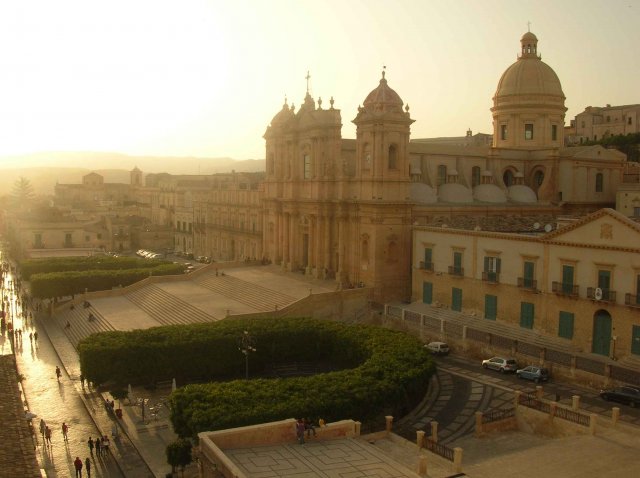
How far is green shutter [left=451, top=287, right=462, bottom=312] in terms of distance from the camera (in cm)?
4191

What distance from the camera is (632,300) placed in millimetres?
31688

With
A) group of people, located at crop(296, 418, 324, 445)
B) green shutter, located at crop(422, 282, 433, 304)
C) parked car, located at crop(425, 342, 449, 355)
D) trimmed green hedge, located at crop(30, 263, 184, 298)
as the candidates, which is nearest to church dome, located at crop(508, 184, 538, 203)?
green shutter, located at crop(422, 282, 433, 304)

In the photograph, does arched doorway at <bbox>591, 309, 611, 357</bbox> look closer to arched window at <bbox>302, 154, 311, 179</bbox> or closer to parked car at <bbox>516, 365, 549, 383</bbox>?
parked car at <bbox>516, 365, 549, 383</bbox>

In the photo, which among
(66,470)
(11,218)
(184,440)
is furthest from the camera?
(11,218)

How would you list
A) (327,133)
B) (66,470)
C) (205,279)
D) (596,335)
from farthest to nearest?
(205,279) → (327,133) → (596,335) → (66,470)

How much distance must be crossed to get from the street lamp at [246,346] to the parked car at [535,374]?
12.9m

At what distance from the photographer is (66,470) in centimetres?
2564

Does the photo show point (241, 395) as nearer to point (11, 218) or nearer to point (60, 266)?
point (60, 266)

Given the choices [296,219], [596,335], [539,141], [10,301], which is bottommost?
[10,301]

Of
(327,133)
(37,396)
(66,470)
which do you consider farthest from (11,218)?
(66,470)

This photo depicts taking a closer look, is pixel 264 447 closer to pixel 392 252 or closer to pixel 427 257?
pixel 427 257

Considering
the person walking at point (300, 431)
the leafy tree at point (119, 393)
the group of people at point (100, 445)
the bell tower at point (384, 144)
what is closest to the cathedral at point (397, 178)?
the bell tower at point (384, 144)

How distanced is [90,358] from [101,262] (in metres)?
33.6

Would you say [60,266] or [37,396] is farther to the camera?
[60,266]
